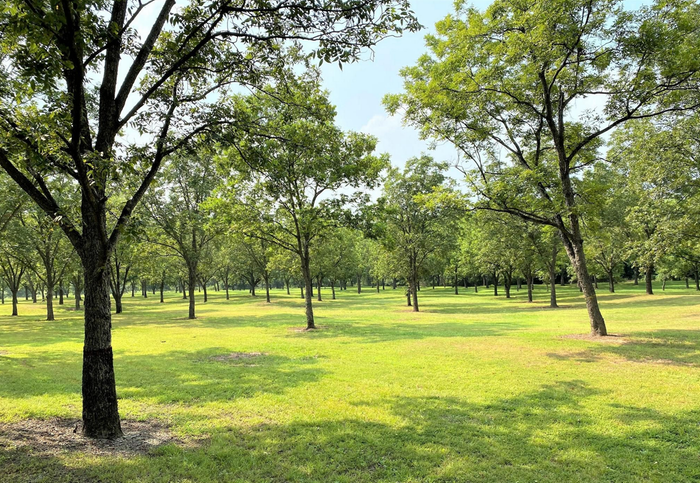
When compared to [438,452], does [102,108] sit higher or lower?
higher

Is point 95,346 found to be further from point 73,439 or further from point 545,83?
point 545,83

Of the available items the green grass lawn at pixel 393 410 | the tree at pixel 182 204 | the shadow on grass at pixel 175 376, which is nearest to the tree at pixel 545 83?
the green grass lawn at pixel 393 410

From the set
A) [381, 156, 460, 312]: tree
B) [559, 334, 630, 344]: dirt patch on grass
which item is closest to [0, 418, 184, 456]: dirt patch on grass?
[559, 334, 630, 344]: dirt patch on grass

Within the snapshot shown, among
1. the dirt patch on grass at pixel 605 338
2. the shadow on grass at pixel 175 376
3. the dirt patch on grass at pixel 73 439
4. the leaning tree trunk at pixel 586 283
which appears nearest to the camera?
the dirt patch on grass at pixel 73 439

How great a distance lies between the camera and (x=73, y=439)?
5520 mm

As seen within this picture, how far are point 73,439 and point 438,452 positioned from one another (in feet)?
17.7

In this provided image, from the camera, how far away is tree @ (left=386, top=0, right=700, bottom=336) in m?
11.7

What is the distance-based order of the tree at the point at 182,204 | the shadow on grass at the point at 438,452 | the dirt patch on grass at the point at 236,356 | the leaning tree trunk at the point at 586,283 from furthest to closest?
the tree at the point at 182,204, the leaning tree trunk at the point at 586,283, the dirt patch on grass at the point at 236,356, the shadow on grass at the point at 438,452

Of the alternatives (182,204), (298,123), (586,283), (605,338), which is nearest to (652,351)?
(605,338)

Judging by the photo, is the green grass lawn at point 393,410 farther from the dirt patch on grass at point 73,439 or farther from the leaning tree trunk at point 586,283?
the leaning tree trunk at point 586,283

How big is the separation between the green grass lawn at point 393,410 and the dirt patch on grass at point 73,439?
0.68ft

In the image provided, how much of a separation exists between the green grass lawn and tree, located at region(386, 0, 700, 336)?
5.74 m

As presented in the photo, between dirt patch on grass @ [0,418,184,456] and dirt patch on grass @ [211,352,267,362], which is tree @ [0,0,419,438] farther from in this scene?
dirt patch on grass @ [211,352,267,362]

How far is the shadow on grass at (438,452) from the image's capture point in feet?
14.9
